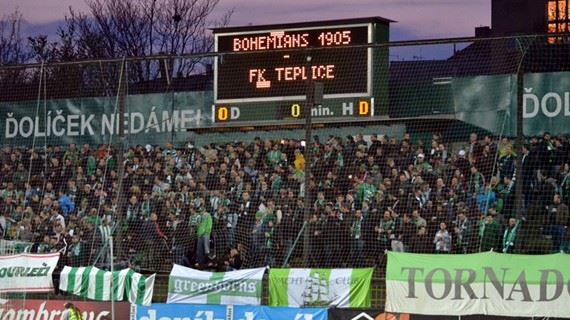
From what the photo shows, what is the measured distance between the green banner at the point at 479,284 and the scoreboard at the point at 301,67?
16.8 ft

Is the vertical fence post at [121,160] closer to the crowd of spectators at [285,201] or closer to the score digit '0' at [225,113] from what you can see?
the crowd of spectators at [285,201]

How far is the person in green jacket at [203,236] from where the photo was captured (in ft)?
67.1

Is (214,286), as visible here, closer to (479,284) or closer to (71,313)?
(71,313)

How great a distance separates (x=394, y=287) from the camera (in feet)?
57.8

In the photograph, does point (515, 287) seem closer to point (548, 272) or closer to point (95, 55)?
point (548, 272)

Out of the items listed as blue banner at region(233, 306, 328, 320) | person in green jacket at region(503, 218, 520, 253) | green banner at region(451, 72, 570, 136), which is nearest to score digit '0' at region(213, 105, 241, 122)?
green banner at region(451, 72, 570, 136)

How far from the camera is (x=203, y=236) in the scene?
67.9 feet

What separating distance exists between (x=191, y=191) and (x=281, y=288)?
14.3 ft

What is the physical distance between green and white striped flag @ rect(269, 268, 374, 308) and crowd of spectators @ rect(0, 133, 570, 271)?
62cm

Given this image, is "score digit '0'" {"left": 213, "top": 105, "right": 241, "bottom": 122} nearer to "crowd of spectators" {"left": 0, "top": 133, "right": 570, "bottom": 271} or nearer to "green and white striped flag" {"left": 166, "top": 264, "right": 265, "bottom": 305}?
"crowd of spectators" {"left": 0, "top": 133, "right": 570, "bottom": 271}

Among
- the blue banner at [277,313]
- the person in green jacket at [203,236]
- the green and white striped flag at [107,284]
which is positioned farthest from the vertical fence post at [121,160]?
the blue banner at [277,313]

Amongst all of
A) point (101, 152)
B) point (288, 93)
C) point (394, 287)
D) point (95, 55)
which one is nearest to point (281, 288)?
point (394, 287)

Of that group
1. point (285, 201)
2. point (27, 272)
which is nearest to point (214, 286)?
point (285, 201)

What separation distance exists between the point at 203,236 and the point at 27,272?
3002 mm
